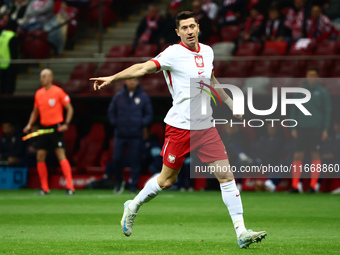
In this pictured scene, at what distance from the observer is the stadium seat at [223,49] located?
697 inches

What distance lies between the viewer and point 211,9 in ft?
65.8

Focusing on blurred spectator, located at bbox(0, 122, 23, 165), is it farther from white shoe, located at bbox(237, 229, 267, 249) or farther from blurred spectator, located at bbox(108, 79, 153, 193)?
white shoe, located at bbox(237, 229, 267, 249)

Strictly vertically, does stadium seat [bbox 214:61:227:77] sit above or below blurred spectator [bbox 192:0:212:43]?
below

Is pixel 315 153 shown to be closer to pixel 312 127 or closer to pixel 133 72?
pixel 312 127

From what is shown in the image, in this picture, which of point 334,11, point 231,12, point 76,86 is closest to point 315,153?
point 334,11

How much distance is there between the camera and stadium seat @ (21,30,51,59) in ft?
65.9

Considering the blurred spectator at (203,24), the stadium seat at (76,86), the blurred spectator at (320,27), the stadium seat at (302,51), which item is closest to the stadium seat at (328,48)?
the stadium seat at (302,51)

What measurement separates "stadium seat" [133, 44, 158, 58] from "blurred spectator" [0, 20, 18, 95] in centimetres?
327

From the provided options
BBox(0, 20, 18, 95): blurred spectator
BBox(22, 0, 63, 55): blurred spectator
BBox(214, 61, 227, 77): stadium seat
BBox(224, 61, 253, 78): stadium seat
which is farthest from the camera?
BBox(22, 0, 63, 55): blurred spectator

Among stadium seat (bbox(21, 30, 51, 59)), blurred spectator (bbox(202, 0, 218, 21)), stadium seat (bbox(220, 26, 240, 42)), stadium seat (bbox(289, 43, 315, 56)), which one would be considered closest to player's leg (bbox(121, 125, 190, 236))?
stadium seat (bbox(289, 43, 315, 56))

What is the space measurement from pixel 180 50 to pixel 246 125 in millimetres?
9405

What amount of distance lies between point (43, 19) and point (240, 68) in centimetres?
770

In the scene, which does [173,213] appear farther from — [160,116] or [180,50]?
[160,116]

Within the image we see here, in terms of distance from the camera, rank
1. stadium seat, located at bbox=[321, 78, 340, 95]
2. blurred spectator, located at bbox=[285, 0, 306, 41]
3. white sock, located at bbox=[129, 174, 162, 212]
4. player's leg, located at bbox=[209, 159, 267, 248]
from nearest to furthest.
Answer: player's leg, located at bbox=[209, 159, 267, 248], white sock, located at bbox=[129, 174, 162, 212], stadium seat, located at bbox=[321, 78, 340, 95], blurred spectator, located at bbox=[285, 0, 306, 41]
